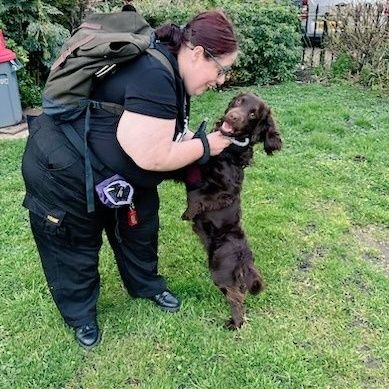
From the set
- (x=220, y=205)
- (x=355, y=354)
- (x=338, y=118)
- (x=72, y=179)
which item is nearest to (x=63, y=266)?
(x=72, y=179)

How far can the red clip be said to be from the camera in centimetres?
251

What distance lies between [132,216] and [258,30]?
5.23m

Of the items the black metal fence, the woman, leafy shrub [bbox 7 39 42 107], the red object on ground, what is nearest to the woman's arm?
the woman

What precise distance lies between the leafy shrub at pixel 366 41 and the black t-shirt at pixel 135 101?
208 inches

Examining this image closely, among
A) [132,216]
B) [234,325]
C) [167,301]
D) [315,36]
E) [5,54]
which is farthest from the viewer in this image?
[315,36]

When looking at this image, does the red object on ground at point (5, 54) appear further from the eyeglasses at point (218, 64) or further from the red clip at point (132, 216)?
the eyeglasses at point (218, 64)

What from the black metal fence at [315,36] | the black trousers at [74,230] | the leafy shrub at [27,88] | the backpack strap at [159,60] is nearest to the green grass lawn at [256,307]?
the black trousers at [74,230]

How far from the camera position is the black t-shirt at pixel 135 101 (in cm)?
197

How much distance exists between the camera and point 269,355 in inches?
103

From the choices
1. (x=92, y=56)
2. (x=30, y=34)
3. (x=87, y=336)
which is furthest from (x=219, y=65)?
(x=30, y=34)

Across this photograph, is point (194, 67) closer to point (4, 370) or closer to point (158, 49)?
point (158, 49)

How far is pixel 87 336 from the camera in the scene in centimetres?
268

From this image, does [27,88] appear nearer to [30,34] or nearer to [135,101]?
[30,34]

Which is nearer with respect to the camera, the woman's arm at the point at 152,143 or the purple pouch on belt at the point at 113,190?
the woman's arm at the point at 152,143
